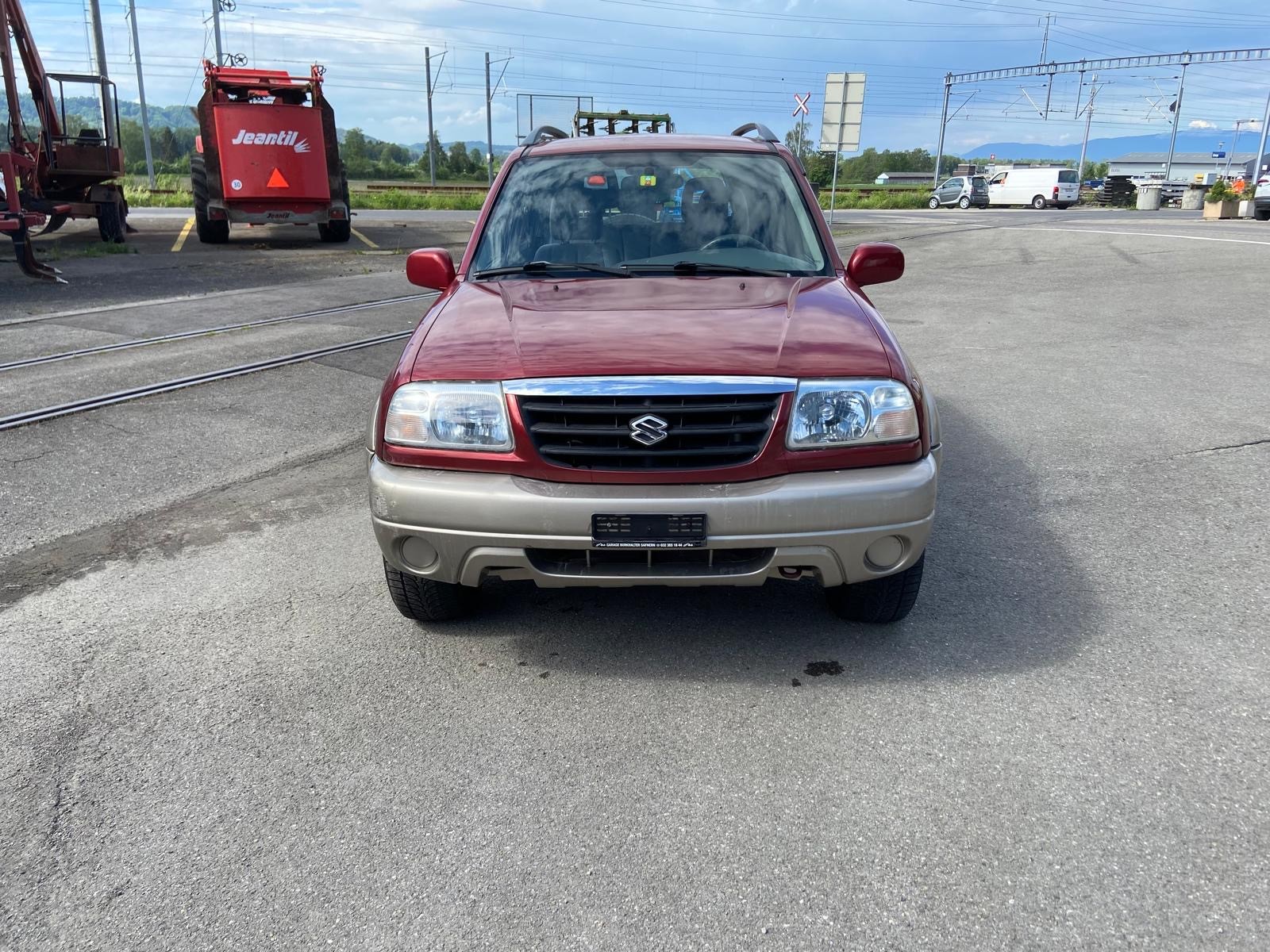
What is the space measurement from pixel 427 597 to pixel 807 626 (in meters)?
1.40

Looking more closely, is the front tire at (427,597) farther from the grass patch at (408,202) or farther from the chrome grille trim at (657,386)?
the grass patch at (408,202)

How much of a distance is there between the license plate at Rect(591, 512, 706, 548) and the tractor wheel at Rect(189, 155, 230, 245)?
1719 cm

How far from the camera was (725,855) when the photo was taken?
2412 millimetres

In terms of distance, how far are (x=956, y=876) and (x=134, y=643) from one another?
2879 mm

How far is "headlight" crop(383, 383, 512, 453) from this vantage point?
9.96 feet

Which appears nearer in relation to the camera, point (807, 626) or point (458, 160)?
point (807, 626)

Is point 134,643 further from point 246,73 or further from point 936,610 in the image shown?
point 246,73

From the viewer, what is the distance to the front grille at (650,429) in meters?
2.96

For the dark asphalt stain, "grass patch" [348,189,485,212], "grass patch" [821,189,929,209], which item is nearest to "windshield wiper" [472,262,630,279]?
the dark asphalt stain

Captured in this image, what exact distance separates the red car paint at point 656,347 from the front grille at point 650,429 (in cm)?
4

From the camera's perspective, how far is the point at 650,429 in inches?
116

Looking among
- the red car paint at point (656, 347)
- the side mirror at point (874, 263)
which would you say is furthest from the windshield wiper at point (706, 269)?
the side mirror at point (874, 263)

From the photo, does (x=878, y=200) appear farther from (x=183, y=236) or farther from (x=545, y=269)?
(x=545, y=269)

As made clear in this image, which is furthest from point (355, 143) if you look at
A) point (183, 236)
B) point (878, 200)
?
point (183, 236)
